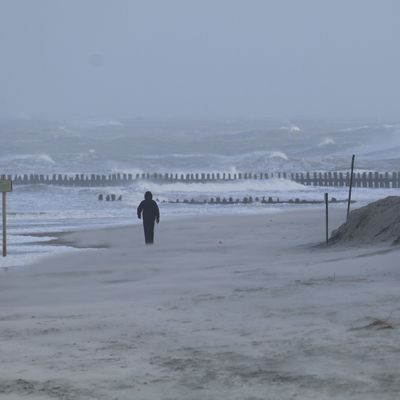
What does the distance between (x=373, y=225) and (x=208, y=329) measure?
7912mm

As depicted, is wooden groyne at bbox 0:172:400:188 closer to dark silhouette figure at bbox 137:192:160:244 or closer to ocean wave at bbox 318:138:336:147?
dark silhouette figure at bbox 137:192:160:244

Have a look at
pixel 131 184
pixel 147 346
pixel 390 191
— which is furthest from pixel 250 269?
pixel 131 184

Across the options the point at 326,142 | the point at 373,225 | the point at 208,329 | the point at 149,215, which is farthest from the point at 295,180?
the point at 326,142

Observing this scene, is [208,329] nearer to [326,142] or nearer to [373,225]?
[373,225]

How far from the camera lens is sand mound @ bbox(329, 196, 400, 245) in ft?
46.2

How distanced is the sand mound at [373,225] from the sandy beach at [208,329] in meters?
0.66

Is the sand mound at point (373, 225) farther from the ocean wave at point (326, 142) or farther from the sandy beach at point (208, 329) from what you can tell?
the ocean wave at point (326, 142)

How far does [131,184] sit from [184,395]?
43.5 m

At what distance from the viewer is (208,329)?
292 inches

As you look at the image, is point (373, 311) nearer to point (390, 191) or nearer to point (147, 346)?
point (147, 346)

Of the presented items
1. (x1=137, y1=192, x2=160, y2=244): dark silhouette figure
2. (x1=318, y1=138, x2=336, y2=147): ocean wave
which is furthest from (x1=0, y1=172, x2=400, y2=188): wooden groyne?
(x1=318, y1=138, x2=336, y2=147): ocean wave

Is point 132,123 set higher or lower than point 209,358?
higher

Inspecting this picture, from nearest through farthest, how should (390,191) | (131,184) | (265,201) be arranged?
(265,201) < (390,191) < (131,184)

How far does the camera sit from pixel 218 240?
754 inches
